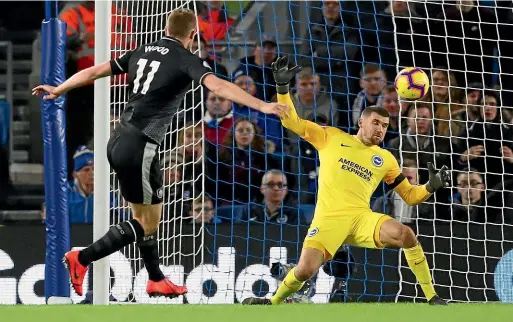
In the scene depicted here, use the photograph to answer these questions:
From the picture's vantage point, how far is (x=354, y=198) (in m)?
8.45

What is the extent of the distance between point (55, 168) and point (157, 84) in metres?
1.63

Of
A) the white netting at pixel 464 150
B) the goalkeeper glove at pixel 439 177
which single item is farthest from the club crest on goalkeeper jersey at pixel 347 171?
the white netting at pixel 464 150

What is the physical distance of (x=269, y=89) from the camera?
11.8 meters

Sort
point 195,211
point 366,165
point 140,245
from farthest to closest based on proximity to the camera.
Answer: point 195,211 → point 366,165 → point 140,245

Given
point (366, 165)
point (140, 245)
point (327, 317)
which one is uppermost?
point (366, 165)

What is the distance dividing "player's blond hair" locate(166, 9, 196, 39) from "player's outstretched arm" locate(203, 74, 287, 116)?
0.64 metres

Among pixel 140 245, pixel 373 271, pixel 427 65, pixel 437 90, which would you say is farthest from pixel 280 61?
pixel 427 65

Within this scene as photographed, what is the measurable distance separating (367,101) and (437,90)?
0.68 metres

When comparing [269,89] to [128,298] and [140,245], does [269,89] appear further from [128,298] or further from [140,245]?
[140,245]

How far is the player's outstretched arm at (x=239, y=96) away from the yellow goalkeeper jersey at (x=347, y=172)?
134 cm

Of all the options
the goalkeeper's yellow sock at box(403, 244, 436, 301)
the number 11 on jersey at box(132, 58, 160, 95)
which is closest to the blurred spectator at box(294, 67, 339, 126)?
the goalkeeper's yellow sock at box(403, 244, 436, 301)

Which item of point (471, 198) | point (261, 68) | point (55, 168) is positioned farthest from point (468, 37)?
point (55, 168)

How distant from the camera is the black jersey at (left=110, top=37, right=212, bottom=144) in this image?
7.56 metres

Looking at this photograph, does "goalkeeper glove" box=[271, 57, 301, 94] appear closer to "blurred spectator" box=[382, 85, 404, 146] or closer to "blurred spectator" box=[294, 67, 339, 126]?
"blurred spectator" box=[382, 85, 404, 146]
